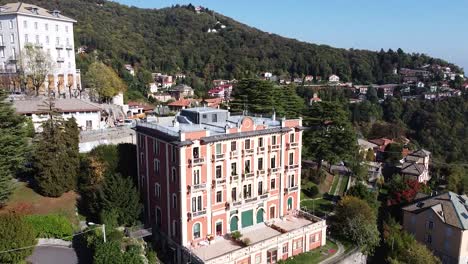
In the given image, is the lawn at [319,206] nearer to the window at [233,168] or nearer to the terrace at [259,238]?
the terrace at [259,238]

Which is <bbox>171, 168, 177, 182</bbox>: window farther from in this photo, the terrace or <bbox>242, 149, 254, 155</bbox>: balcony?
<bbox>242, 149, 254, 155</bbox>: balcony

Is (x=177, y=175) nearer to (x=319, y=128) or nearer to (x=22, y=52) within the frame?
(x=319, y=128)

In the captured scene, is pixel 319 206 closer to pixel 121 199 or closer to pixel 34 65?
pixel 121 199

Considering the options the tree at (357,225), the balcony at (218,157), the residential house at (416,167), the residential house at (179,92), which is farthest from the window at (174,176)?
the residential house at (179,92)

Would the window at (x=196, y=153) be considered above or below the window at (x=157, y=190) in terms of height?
above

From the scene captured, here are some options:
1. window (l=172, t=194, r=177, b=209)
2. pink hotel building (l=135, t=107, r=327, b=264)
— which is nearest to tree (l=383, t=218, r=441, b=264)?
pink hotel building (l=135, t=107, r=327, b=264)
